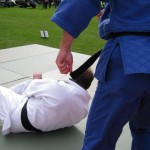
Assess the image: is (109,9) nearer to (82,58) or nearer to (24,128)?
(24,128)

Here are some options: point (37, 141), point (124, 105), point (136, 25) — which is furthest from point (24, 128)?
point (136, 25)

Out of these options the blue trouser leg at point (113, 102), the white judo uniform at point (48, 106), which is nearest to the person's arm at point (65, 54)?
the blue trouser leg at point (113, 102)

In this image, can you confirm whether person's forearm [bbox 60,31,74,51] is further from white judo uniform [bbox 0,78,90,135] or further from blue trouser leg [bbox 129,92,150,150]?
white judo uniform [bbox 0,78,90,135]

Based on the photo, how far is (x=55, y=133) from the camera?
10.4 feet

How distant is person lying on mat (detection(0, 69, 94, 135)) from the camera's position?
293cm

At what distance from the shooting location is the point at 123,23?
5.54ft

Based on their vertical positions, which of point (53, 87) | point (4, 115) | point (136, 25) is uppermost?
point (136, 25)

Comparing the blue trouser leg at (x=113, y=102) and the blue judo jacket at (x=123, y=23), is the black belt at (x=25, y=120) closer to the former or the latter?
the blue trouser leg at (x=113, y=102)

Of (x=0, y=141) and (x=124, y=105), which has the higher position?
(x=124, y=105)

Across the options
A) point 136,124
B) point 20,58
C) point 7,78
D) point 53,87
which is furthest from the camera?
point 20,58

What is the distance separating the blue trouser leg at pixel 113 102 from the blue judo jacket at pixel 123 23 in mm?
60

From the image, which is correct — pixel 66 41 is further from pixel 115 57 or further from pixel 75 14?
pixel 115 57

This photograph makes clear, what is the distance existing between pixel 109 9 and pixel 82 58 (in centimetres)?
434

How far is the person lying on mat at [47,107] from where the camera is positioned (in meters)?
2.93
